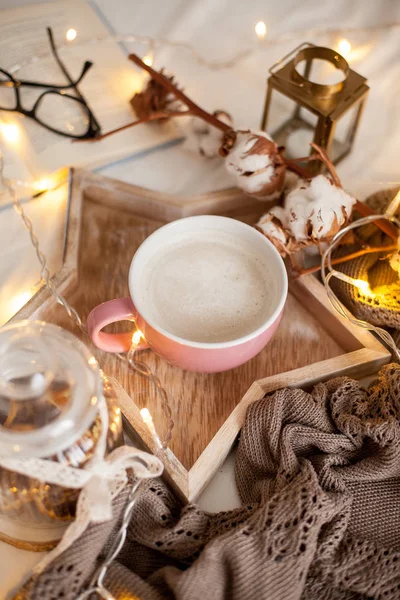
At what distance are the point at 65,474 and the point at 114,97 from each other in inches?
19.7

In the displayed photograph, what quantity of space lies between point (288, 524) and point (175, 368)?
172 millimetres

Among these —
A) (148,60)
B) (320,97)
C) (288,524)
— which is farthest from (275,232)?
(148,60)

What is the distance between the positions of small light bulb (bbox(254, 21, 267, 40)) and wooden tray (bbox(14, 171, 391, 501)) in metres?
0.30

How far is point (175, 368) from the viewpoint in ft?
1.77

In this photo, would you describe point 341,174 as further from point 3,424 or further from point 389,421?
point 3,424

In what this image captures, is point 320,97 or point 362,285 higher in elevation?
point 320,97

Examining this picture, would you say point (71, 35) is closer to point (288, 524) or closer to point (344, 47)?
point (344, 47)

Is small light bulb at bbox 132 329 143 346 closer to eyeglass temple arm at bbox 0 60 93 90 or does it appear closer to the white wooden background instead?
the white wooden background

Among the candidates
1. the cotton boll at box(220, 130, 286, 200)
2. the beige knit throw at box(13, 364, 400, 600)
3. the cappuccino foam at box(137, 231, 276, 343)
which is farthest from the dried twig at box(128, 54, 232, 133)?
the beige knit throw at box(13, 364, 400, 600)

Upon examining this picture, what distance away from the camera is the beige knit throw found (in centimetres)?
41

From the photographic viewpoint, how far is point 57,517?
17.7 inches

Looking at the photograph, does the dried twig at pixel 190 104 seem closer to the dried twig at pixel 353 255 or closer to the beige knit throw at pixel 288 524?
the dried twig at pixel 353 255

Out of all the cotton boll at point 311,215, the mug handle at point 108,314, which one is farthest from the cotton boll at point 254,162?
the mug handle at point 108,314

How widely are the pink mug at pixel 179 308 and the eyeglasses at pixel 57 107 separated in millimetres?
221
